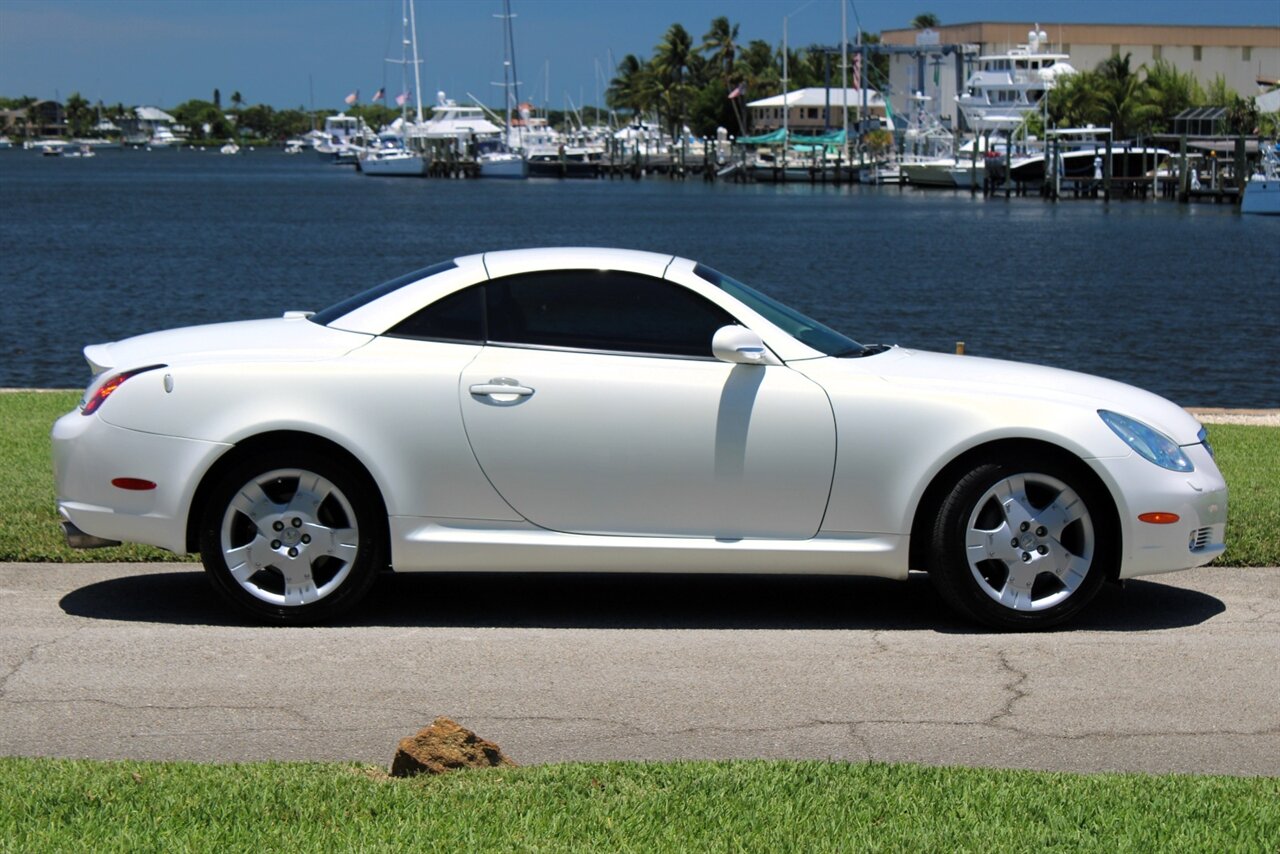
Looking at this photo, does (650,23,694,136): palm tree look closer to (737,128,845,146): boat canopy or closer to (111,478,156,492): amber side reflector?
(737,128,845,146): boat canopy

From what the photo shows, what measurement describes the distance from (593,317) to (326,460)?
126cm

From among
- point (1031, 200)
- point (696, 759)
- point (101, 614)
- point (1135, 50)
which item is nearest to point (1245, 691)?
point (696, 759)

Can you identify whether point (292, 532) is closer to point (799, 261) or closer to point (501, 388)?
point (501, 388)

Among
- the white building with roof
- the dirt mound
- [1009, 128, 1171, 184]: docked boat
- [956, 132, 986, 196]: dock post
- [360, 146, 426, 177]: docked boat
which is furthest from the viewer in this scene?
the white building with roof

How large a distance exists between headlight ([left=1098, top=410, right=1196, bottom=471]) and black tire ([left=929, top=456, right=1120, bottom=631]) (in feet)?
0.75

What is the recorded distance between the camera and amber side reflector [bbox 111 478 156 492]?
6.64 m

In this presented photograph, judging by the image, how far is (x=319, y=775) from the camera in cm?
470

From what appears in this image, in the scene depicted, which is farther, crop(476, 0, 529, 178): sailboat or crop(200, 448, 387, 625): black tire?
crop(476, 0, 529, 178): sailboat

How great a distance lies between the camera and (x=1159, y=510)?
661cm

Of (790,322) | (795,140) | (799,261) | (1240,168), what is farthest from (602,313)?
(795,140)

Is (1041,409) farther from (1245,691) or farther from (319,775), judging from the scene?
(319,775)

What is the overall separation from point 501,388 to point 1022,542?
223cm

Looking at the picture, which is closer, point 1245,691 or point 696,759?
point 696,759

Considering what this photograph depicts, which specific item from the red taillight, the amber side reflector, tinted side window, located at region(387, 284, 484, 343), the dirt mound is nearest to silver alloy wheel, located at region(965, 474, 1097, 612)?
tinted side window, located at region(387, 284, 484, 343)
